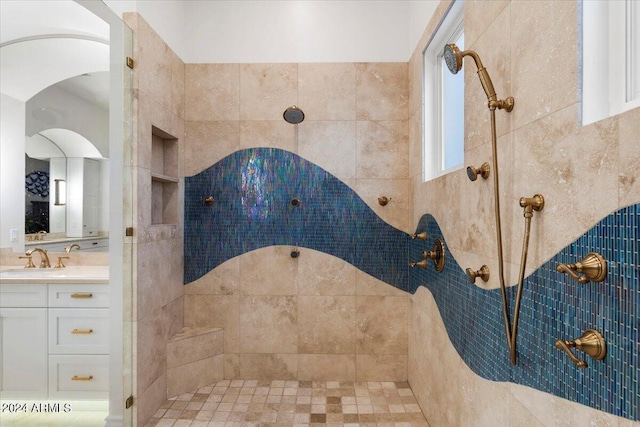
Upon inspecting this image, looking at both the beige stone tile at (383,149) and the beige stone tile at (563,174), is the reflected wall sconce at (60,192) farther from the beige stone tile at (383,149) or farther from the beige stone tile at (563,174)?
the beige stone tile at (563,174)

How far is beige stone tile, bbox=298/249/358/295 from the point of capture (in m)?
2.75

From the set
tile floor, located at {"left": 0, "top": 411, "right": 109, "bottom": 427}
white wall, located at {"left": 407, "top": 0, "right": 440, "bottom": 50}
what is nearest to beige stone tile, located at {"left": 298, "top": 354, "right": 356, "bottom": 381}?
tile floor, located at {"left": 0, "top": 411, "right": 109, "bottom": 427}

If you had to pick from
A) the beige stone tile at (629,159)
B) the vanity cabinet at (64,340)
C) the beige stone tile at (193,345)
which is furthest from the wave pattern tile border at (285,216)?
the beige stone tile at (629,159)

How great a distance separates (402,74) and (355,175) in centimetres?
82

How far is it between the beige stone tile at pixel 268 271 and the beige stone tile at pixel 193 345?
1.22ft

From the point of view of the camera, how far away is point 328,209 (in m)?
2.75

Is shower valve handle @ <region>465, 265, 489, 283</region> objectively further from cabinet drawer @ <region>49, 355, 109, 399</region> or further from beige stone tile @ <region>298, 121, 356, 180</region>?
cabinet drawer @ <region>49, 355, 109, 399</region>

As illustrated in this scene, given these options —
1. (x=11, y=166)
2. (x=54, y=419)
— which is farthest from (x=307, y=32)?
(x=54, y=419)

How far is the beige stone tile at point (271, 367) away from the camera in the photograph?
8.97 ft

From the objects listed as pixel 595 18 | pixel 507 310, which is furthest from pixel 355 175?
pixel 595 18

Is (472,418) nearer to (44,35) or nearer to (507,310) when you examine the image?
(507,310)

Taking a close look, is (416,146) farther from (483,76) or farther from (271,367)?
(271,367)

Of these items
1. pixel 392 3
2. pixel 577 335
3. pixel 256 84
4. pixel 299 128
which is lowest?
pixel 577 335

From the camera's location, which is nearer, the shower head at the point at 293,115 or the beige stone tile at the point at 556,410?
the beige stone tile at the point at 556,410
